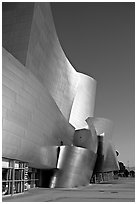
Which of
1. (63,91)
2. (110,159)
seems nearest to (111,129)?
(110,159)

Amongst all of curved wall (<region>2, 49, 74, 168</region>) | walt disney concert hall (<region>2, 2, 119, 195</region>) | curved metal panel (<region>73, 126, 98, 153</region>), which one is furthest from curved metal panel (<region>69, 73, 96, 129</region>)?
curved wall (<region>2, 49, 74, 168</region>)

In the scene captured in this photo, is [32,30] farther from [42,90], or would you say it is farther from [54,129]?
[54,129]

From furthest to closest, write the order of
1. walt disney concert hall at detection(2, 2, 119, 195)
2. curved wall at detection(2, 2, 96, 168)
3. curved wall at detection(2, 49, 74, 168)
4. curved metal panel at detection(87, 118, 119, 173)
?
curved metal panel at detection(87, 118, 119, 173) < walt disney concert hall at detection(2, 2, 119, 195) < curved wall at detection(2, 2, 96, 168) < curved wall at detection(2, 49, 74, 168)

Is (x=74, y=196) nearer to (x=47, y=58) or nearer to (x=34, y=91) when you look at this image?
(x=34, y=91)

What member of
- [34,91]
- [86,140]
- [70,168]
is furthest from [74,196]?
[86,140]

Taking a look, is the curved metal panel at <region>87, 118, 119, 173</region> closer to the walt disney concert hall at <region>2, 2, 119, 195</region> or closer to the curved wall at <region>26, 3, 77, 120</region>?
the walt disney concert hall at <region>2, 2, 119, 195</region>

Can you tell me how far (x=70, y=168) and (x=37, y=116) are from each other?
22.0ft

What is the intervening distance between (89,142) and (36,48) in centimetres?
1110

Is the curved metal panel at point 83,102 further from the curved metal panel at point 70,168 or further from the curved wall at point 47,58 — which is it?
the curved metal panel at point 70,168

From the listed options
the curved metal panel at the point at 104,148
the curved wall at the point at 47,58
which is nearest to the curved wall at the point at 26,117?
the curved wall at the point at 47,58

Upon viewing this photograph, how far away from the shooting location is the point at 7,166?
13.6m

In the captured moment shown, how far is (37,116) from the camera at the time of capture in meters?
16.9

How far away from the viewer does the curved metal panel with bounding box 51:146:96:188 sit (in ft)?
69.1

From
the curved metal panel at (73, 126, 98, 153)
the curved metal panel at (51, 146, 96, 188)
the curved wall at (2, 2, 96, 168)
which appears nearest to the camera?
the curved wall at (2, 2, 96, 168)
